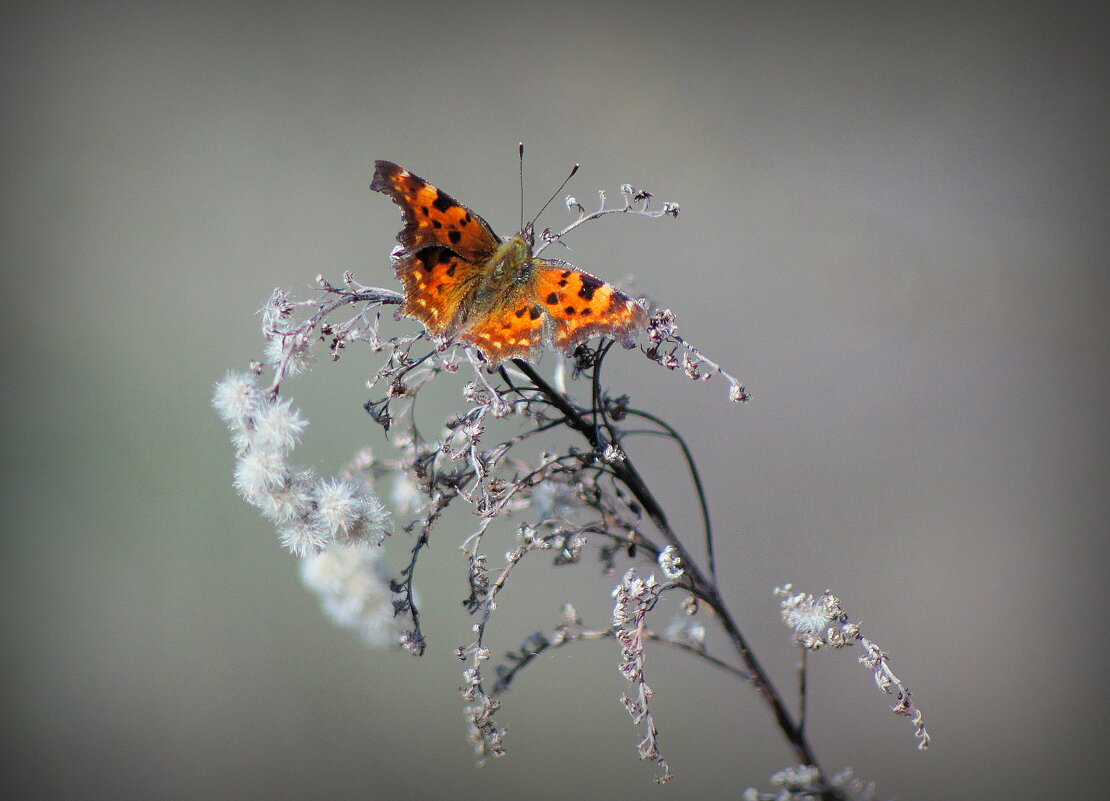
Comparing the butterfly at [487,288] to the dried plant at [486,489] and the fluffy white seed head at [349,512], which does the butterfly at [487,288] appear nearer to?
the dried plant at [486,489]

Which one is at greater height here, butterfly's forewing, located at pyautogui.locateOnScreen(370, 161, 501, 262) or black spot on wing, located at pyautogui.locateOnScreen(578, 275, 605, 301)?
butterfly's forewing, located at pyautogui.locateOnScreen(370, 161, 501, 262)

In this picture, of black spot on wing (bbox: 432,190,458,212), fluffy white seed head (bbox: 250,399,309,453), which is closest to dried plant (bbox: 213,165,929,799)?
fluffy white seed head (bbox: 250,399,309,453)

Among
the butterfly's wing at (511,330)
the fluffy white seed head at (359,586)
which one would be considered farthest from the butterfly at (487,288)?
the fluffy white seed head at (359,586)

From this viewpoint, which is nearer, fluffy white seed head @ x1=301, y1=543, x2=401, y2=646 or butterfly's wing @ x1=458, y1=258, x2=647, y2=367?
butterfly's wing @ x1=458, y1=258, x2=647, y2=367

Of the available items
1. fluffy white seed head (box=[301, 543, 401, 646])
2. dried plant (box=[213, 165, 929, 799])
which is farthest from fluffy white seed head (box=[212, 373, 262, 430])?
fluffy white seed head (box=[301, 543, 401, 646])

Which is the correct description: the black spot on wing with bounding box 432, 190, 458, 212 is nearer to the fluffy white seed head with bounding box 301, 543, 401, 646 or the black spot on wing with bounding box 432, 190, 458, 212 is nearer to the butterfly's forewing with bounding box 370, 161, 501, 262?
the butterfly's forewing with bounding box 370, 161, 501, 262

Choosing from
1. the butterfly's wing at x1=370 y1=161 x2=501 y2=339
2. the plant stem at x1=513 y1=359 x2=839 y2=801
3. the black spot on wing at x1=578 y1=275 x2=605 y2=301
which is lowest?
the plant stem at x1=513 y1=359 x2=839 y2=801

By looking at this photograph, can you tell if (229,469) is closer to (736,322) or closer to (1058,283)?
(736,322)
